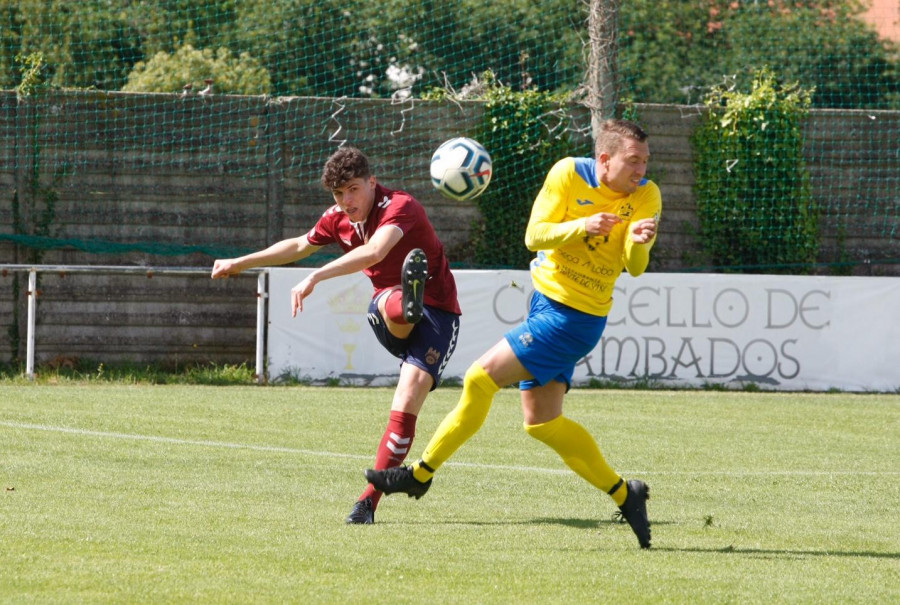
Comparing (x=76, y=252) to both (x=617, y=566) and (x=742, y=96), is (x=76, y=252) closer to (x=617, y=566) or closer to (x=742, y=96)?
(x=742, y=96)

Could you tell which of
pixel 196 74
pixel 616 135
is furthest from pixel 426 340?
pixel 196 74

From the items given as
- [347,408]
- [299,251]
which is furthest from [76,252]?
[299,251]

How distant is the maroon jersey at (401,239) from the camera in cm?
679

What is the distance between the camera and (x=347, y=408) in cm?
1248

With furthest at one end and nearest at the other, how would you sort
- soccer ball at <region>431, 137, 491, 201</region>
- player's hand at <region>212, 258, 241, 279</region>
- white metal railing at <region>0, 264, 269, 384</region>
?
white metal railing at <region>0, 264, 269, 384</region> < soccer ball at <region>431, 137, 491, 201</region> < player's hand at <region>212, 258, 241, 279</region>

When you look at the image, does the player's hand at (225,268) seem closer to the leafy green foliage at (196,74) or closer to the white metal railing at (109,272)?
the white metal railing at (109,272)

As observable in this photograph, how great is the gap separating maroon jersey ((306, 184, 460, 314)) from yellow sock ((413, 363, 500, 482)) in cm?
94

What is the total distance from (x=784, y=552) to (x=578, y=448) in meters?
1.07

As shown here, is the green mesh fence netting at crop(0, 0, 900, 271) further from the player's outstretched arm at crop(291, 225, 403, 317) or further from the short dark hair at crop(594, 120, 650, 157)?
the short dark hair at crop(594, 120, 650, 157)

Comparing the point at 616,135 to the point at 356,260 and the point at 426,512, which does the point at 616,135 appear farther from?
the point at 426,512

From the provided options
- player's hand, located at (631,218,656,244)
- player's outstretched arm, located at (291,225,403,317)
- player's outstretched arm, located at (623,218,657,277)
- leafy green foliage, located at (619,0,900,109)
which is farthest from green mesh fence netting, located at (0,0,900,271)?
leafy green foliage, located at (619,0,900,109)

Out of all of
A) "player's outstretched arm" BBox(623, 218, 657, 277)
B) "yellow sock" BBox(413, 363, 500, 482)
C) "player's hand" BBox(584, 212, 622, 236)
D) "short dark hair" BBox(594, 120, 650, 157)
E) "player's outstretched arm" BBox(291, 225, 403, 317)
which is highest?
"short dark hair" BBox(594, 120, 650, 157)

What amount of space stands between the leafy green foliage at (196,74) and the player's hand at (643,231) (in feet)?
63.2

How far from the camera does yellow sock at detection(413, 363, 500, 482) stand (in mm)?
6039
